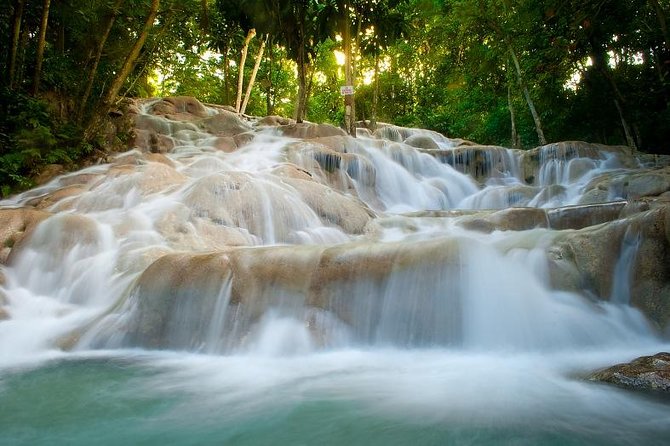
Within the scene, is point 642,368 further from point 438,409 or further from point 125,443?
point 125,443

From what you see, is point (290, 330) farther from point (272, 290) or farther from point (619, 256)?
point (619, 256)

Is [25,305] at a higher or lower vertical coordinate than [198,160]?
lower

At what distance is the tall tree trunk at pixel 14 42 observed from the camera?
30.0 feet

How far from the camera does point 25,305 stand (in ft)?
17.4

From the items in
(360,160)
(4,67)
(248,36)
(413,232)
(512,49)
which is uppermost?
(248,36)

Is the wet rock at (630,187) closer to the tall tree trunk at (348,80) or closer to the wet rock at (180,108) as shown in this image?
the tall tree trunk at (348,80)

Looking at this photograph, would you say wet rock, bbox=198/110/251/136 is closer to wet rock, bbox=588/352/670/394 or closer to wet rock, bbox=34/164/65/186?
wet rock, bbox=34/164/65/186

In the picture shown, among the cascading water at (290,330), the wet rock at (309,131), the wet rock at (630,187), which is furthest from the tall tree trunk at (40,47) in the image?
the wet rock at (630,187)

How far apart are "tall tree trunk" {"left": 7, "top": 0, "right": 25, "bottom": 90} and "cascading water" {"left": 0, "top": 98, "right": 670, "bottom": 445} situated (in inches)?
144

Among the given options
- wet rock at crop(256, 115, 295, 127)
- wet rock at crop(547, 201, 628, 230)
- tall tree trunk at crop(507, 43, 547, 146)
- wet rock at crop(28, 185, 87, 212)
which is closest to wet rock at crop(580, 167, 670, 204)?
wet rock at crop(547, 201, 628, 230)

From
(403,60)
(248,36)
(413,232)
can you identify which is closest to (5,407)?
(413,232)

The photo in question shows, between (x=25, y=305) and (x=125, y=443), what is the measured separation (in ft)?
12.3

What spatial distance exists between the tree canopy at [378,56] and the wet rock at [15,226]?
9.22ft

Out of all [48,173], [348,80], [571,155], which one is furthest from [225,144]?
[571,155]
